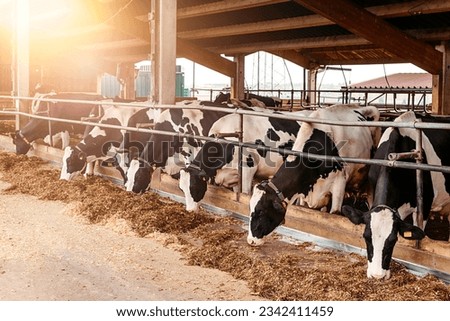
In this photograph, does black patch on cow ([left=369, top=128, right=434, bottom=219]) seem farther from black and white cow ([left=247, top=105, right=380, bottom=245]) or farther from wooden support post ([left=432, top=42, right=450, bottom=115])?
wooden support post ([left=432, top=42, right=450, bottom=115])

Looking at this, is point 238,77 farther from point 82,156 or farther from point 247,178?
point 247,178

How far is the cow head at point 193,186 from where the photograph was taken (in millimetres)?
6543

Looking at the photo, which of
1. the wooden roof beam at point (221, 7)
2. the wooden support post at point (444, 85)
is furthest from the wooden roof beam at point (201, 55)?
the wooden support post at point (444, 85)

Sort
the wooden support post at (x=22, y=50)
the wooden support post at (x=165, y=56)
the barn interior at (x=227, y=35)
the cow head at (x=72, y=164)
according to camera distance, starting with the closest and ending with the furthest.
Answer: the wooden support post at (x=165, y=56) → the barn interior at (x=227, y=35) → the cow head at (x=72, y=164) → the wooden support post at (x=22, y=50)

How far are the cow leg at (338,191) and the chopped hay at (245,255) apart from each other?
2.97 feet

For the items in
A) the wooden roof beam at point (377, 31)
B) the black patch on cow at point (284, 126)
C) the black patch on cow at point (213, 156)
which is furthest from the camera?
the wooden roof beam at point (377, 31)

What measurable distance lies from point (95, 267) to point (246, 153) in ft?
9.39

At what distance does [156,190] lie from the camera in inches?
307

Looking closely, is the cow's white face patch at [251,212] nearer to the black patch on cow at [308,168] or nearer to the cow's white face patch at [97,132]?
the black patch on cow at [308,168]

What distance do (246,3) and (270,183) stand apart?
17.7ft

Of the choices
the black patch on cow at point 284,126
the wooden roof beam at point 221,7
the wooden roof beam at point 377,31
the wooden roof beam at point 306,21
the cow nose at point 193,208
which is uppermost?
the wooden roof beam at point 221,7

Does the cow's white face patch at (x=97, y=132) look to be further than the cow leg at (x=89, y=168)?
Yes

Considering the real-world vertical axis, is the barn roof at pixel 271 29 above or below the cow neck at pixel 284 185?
above
